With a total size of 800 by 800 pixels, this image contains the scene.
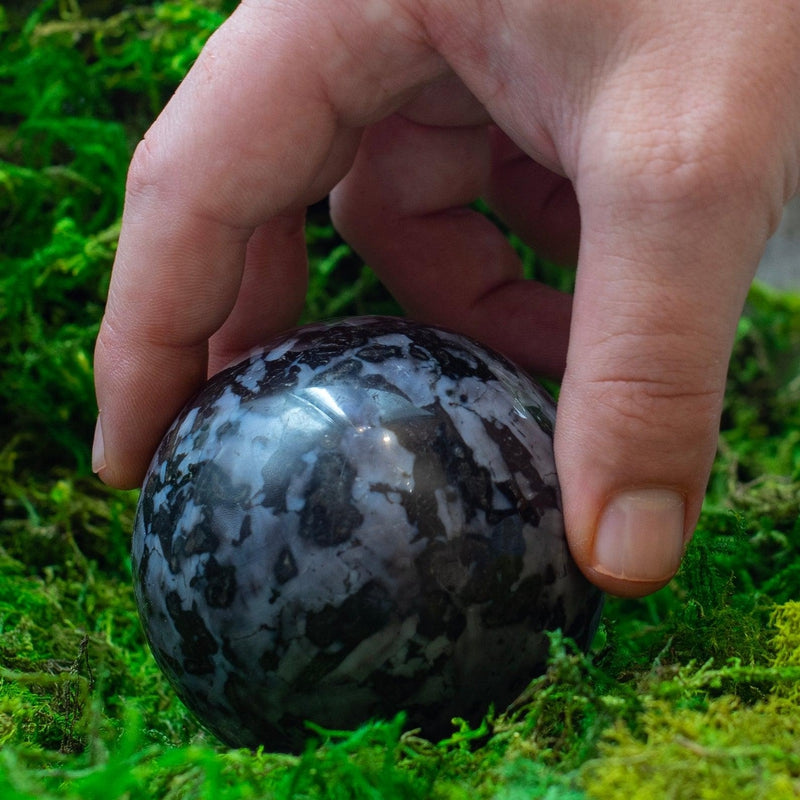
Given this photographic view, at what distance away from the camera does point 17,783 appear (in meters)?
0.83

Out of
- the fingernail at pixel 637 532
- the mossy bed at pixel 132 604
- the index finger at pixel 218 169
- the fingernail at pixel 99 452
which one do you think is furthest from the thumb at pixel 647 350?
the fingernail at pixel 99 452

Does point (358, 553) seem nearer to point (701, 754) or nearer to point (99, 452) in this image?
point (701, 754)

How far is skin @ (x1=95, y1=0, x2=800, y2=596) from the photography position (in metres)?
1.09

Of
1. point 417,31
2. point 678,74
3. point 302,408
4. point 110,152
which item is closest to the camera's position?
point 678,74

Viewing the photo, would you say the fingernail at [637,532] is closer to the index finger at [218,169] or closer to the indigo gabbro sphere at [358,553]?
the indigo gabbro sphere at [358,553]

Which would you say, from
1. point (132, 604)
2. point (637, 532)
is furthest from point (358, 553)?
point (132, 604)

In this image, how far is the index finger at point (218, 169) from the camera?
1.32 m

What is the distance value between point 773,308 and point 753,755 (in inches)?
87.5

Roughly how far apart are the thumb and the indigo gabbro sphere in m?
0.07

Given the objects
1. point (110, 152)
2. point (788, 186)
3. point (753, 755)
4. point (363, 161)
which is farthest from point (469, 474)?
point (110, 152)

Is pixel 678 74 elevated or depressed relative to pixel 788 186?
elevated

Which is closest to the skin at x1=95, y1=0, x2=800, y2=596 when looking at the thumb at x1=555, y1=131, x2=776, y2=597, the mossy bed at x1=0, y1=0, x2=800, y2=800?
the thumb at x1=555, y1=131, x2=776, y2=597

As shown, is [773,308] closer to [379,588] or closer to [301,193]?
[301,193]

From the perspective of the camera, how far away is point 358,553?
1.10m
